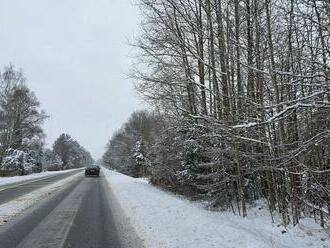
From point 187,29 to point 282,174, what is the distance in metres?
7.79

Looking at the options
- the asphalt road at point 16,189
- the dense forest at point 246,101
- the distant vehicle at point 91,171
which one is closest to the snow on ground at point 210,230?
the dense forest at point 246,101

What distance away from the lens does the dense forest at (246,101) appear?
28.6 feet

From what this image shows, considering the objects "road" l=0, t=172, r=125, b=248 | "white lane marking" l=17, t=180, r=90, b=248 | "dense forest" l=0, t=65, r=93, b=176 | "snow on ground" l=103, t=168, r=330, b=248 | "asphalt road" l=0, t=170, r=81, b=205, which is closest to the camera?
"snow on ground" l=103, t=168, r=330, b=248

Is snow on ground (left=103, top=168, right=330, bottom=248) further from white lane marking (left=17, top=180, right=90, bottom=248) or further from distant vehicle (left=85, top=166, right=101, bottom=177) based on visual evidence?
distant vehicle (left=85, top=166, right=101, bottom=177)

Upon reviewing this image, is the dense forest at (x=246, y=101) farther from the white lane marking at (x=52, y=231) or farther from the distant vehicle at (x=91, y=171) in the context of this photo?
the distant vehicle at (x=91, y=171)

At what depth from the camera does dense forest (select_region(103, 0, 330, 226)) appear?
871 cm

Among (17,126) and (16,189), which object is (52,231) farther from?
(17,126)

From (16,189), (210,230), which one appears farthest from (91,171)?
(210,230)

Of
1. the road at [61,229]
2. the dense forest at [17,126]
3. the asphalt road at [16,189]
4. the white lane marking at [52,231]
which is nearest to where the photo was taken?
the white lane marking at [52,231]

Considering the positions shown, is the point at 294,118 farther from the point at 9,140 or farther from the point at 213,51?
the point at 9,140

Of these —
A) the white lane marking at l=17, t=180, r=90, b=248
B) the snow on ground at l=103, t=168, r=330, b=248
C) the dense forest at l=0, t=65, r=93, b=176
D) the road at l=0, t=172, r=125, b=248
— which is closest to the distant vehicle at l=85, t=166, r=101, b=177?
the dense forest at l=0, t=65, r=93, b=176

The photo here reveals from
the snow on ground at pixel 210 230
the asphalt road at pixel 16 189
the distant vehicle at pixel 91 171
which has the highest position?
the distant vehicle at pixel 91 171

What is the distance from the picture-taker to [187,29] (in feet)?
59.0

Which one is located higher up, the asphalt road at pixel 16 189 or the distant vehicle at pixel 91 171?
the distant vehicle at pixel 91 171
